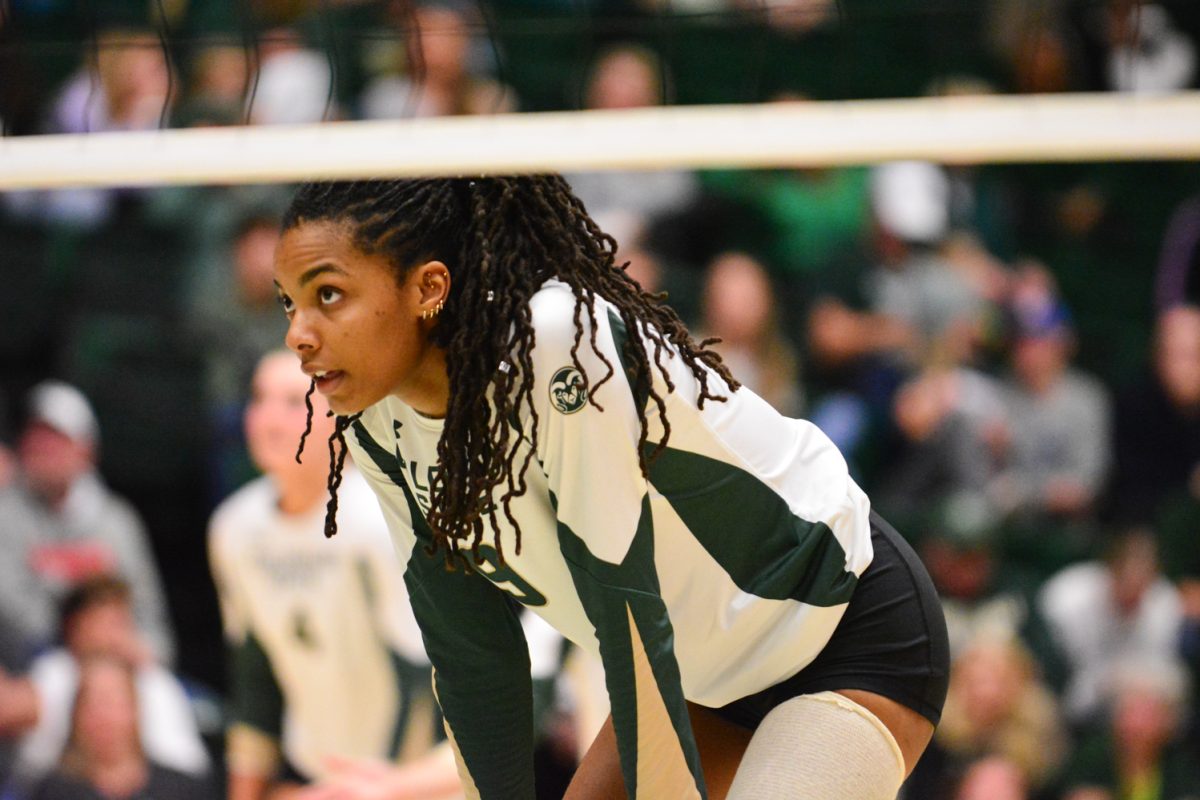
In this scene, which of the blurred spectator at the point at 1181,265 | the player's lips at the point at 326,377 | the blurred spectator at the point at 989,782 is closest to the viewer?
the player's lips at the point at 326,377

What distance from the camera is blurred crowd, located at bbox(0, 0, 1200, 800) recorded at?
546 centimetres

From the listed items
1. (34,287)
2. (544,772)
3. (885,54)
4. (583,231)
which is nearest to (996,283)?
(885,54)

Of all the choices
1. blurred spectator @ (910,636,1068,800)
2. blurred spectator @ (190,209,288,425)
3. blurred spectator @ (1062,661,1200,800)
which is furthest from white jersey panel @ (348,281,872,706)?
blurred spectator @ (190,209,288,425)

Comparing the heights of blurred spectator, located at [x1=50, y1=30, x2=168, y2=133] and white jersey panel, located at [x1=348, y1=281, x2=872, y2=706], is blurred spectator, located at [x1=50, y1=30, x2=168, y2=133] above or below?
above

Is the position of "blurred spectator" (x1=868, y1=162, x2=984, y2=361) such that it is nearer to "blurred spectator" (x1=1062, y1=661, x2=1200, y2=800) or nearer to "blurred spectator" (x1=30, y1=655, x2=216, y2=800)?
"blurred spectator" (x1=1062, y1=661, x2=1200, y2=800)

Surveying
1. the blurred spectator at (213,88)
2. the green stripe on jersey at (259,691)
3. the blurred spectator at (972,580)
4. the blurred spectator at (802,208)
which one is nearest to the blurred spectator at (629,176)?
the blurred spectator at (802,208)

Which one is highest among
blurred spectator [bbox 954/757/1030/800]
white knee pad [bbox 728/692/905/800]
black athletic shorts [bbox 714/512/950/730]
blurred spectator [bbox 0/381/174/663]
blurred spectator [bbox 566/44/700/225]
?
blurred spectator [bbox 566/44/700/225]

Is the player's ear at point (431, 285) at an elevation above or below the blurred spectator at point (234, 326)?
above

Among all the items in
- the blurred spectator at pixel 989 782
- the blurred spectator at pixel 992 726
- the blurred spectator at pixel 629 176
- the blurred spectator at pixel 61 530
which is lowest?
the blurred spectator at pixel 989 782

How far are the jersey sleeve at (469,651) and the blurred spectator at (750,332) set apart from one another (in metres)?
3.28

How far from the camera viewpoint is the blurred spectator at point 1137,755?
5.40m

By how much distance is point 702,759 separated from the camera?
9.41ft

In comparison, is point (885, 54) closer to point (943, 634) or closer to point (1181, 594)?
point (1181, 594)

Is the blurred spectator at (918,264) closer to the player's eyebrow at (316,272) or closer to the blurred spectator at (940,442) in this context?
the blurred spectator at (940,442)
